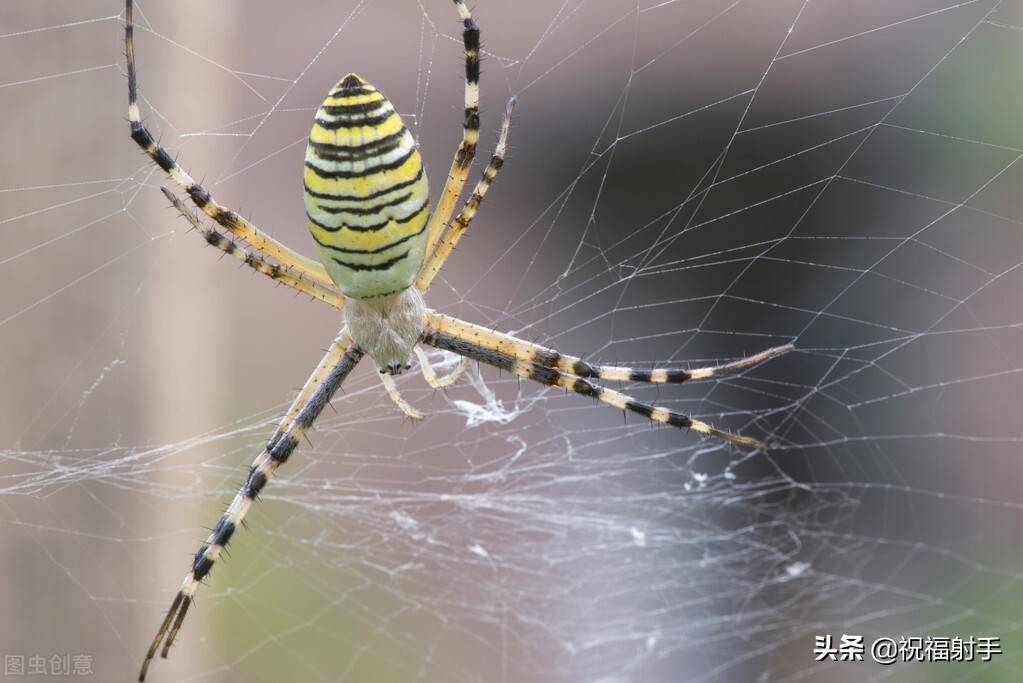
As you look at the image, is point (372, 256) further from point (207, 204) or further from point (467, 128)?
point (207, 204)

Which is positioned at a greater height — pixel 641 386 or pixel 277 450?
pixel 641 386

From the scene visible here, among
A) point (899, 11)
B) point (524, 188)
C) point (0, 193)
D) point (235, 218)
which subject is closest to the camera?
point (235, 218)

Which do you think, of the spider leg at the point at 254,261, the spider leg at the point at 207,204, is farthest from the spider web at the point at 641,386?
the spider leg at the point at 207,204

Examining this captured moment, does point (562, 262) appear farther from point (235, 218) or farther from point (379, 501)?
point (235, 218)

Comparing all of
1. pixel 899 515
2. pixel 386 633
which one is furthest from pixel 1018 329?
pixel 386 633

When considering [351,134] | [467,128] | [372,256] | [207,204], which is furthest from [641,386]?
[351,134]

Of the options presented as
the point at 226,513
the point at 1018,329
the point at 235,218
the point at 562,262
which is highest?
the point at 562,262

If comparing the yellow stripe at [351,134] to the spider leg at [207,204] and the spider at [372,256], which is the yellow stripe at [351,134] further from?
the spider leg at [207,204]
